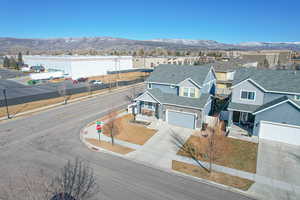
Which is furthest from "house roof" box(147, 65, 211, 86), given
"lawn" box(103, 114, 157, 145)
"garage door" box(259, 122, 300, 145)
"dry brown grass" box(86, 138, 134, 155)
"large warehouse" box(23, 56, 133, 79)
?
"large warehouse" box(23, 56, 133, 79)

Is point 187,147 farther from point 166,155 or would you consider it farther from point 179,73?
point 179,73

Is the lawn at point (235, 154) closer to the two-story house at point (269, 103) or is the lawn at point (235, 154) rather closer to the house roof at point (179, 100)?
the two-story house at point (269, 103)

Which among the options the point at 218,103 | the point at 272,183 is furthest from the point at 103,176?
the point at 218,103

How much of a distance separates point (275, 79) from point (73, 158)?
25567mm

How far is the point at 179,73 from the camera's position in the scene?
2928 cm

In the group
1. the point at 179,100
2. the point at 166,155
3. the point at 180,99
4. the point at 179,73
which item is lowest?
the point at 166,155

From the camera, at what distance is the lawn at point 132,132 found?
21.8 m

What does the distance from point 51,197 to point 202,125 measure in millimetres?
18342

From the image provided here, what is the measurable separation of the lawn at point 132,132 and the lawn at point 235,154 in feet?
16.4

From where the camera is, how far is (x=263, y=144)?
65.6 feet

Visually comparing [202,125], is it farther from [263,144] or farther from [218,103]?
[218,103]

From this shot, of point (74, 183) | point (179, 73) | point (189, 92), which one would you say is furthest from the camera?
point (179, 73)

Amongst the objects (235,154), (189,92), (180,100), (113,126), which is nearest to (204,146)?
(235,154)

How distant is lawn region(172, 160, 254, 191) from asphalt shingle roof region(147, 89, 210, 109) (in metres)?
9.28
